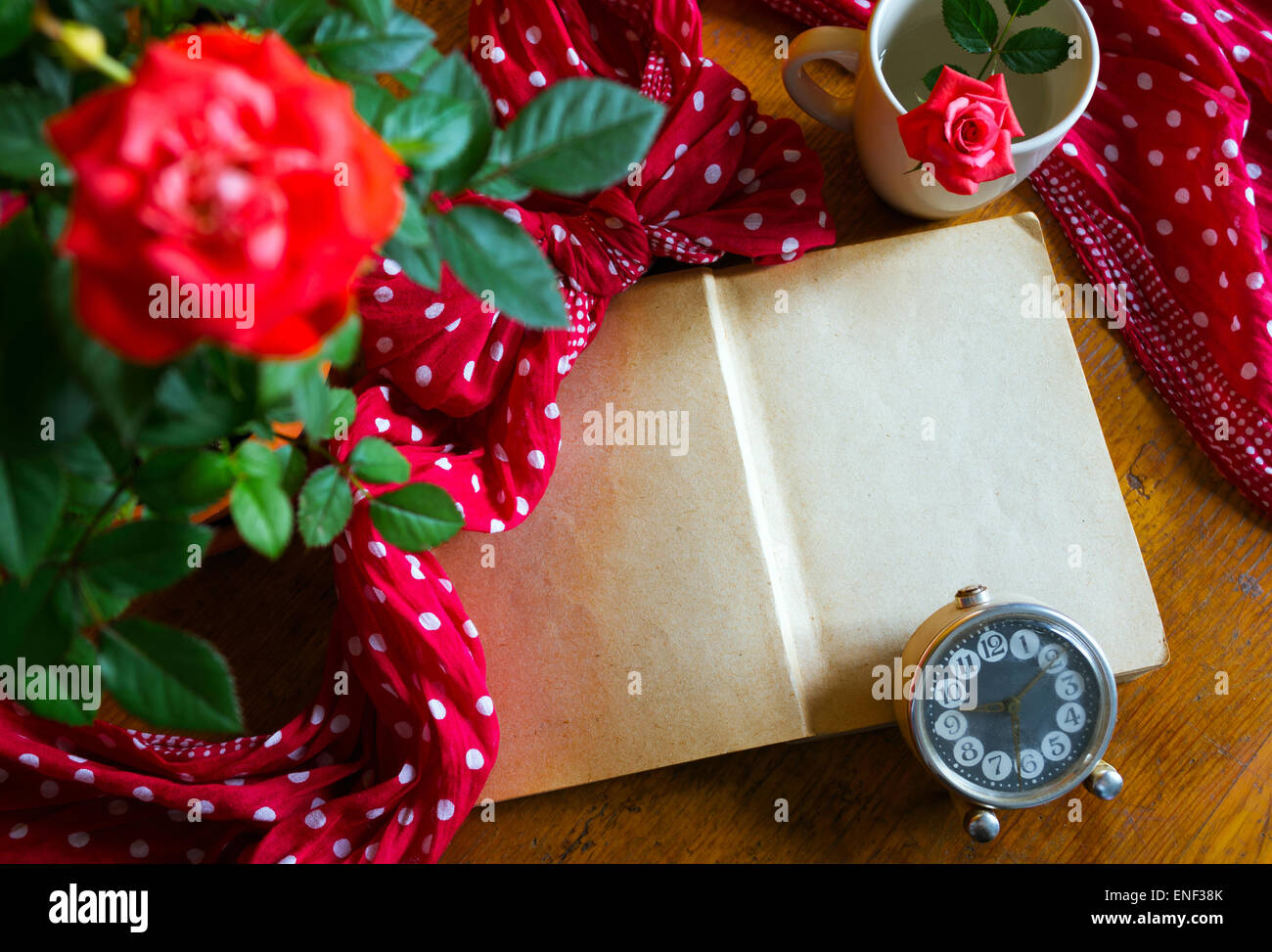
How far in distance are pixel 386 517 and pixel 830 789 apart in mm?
430

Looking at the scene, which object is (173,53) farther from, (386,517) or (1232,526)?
(1232,526)

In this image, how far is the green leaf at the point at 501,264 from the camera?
26 centimetres

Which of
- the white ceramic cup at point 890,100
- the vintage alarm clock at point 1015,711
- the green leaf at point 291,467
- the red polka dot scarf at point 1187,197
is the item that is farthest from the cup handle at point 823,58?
the green leaf at point 291,467

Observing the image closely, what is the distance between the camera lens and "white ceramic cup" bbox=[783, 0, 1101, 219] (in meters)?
0.60

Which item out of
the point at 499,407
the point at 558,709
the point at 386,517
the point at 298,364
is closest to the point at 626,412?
the point at 499,407

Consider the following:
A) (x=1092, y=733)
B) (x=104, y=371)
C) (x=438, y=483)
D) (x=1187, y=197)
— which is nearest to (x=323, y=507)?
(x=104, y=371)

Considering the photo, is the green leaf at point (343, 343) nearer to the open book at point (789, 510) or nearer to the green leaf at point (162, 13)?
the green leaf at point (162, 13)

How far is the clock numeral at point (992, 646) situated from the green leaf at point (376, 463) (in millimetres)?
394

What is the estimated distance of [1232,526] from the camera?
2.28 feet

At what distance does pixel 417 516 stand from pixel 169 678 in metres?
0.10

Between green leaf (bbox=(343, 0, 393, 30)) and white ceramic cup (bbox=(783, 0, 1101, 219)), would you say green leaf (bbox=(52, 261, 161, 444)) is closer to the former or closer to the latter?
green leaf (bbox=(343, 0, 393, 30))

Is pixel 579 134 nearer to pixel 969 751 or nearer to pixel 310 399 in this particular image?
pixel 310 399

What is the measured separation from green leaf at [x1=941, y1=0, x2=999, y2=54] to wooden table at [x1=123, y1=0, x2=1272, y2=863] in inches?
14.3

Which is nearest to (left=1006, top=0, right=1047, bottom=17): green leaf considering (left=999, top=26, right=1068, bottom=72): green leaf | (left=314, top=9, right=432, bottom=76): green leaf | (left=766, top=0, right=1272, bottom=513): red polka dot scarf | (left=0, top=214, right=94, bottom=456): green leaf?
(left=999, top=26, right=1068, bottom=72): green leaf
